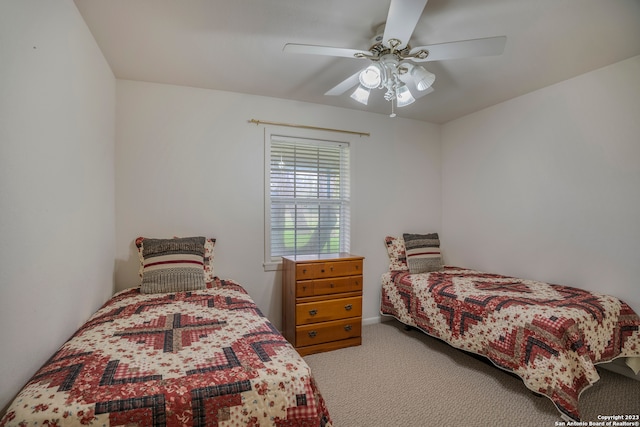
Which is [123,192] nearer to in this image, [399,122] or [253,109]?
[253,109]

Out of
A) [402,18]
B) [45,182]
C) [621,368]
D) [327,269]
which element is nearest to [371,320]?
[327,269]

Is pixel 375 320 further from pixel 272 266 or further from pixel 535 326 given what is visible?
pixel 535 326

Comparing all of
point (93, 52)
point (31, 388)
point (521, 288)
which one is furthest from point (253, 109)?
point (521, 288)

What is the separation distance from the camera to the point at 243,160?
3062mm

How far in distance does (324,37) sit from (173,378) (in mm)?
2058

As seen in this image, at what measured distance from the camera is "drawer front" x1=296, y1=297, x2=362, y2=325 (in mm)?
2768

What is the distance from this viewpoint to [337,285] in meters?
2.92

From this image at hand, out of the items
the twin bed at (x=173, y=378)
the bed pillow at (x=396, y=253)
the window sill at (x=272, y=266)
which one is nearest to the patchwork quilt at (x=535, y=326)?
the bed pillow at (x=396, y=253)

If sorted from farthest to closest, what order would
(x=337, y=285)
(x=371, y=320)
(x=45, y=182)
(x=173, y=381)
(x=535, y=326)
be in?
(x=371, y=320) → (x=337, y=285) → (x=535, y=326) → (x=45, y=182) → (x=173, y=381)

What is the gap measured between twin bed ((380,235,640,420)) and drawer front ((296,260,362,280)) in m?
0.61

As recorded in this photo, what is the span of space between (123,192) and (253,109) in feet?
4.56

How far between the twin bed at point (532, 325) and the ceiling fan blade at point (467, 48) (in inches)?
65.9

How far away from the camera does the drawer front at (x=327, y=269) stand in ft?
9.16

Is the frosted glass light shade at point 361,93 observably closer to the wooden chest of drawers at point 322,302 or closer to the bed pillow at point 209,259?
the wooden chest of drawers at point 322,302
